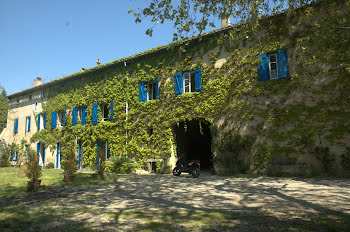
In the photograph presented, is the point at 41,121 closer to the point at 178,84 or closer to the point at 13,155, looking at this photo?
the point at 13,155

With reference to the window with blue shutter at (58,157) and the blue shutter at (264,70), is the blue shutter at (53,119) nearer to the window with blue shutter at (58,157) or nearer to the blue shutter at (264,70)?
the window with blue shutter at (58,157)

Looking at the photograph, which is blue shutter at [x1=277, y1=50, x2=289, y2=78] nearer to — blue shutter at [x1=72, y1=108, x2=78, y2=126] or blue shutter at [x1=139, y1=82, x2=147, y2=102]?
blue shutter at [x1=139, y1=82, x2=147, y2=102]

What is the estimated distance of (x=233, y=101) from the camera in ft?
35.5

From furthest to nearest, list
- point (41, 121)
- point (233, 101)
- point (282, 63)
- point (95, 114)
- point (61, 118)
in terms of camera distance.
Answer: point (41, 121)
point (61, 118)
point (95, 114)
point (233, 101)
point (282, 63)

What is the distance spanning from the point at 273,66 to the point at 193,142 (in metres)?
7.01

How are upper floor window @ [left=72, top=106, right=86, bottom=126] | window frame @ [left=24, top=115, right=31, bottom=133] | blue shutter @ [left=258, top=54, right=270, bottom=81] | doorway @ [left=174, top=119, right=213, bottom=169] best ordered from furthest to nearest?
window frame @ [left=24, top=115, right=31, bottom=133], upper floor window @ [left=72, top=106, right=86, bottom=126], doorway @ [left=174, top=119, right=213, bottom=169], blue shutter @ [left=258, top=54, right=270, bottom=81]

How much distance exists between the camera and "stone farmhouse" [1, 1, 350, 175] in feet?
29.0

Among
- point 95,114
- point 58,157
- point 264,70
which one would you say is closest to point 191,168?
point 264,70

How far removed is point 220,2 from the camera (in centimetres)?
646

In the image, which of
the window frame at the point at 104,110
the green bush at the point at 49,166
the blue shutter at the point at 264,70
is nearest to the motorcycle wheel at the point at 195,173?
the blue shutter at the point at 264,70

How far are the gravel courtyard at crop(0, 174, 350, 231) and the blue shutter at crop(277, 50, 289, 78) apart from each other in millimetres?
5314

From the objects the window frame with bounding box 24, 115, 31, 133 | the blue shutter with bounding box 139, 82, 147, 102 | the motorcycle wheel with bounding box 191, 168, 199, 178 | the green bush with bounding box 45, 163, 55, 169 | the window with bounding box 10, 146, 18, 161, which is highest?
the blue shutter with bounding box 139, 82, 147, 102

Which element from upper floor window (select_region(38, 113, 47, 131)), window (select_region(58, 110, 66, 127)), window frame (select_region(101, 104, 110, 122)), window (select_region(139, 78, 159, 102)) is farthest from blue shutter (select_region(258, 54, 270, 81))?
upper floor window (select_region(38, 113, 47, 131))

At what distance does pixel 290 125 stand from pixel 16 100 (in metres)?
23.3
